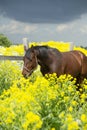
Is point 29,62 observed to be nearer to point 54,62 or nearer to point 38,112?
point 54,62

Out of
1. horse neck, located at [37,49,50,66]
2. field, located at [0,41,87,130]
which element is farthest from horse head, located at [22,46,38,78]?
field, located at [0,41,87,130]

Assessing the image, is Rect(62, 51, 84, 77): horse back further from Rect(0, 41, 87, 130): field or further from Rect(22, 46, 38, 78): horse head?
Rect(0, 41, 87, 130): field

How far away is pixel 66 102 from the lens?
670 centimetres

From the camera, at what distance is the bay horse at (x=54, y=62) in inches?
409

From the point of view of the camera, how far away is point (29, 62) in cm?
1034

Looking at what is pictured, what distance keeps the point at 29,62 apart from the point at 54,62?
0.99m

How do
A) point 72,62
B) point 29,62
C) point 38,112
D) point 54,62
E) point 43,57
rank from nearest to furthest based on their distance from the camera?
point 38,112 → point 29,62 → point 43,57 → point 54,62 → point 72,62

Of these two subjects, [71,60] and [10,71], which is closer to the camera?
[71,60]

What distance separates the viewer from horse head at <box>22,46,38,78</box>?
1029cm

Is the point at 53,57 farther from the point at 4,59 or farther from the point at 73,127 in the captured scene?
the point at 73,127

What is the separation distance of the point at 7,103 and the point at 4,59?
8319 millimetres

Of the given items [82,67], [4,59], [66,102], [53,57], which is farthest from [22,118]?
[4,59]

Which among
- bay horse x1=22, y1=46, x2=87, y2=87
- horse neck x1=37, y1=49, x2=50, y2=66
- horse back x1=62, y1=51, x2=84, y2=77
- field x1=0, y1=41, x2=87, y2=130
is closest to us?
field x1=0, y1=41, x2=87, y2=130

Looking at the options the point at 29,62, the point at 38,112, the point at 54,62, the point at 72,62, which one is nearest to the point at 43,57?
the point at 54,62
